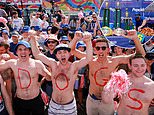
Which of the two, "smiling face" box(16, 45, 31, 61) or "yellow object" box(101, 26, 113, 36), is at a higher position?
"yellow object" box(101, 26, 113, 36)

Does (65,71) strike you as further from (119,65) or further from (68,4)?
(68,4)

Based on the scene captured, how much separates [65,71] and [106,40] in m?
0.70

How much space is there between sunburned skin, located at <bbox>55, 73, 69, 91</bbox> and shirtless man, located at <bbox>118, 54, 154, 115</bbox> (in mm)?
841

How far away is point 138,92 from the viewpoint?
11.3 ft

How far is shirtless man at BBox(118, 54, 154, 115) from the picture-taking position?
343 centimetres

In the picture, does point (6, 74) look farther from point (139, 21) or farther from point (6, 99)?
point (139, 21)

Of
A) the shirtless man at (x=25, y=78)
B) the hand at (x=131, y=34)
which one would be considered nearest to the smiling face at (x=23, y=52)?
the shirtless man at (x=25, y=78)

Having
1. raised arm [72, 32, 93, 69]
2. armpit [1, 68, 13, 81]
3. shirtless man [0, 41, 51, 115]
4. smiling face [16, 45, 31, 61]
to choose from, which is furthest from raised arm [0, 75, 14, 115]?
raised arm [72, 32, 93, 69]

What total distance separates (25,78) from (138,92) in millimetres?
1611

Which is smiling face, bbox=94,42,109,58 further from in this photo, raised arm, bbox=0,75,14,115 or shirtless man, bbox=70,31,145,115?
raised arm, bbox=0,75,14,115

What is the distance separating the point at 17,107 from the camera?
429 centimetres

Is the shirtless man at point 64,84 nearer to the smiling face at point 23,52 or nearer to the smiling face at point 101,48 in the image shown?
the smiling face at point 101,48

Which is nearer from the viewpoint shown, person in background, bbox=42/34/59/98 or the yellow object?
the yellow object

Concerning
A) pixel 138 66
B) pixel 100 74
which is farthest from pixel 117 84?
pixel 100 74
